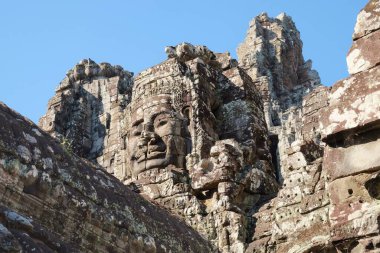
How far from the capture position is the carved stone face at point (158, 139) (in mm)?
11945

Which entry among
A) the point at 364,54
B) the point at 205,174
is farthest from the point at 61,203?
the point at 205,174

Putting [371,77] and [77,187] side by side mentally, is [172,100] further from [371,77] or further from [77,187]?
[371,77]

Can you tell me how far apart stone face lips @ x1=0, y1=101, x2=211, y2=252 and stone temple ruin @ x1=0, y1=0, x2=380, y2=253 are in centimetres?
1

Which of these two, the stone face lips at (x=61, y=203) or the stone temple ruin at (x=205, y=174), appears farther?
the stone face lips at (x=61, y=203)

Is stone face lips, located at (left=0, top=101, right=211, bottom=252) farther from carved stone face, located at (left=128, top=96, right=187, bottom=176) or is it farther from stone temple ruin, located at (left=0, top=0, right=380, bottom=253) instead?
carved stone face, located at (left=128, top=96, right=187, bottom=176)

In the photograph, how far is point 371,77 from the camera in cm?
563

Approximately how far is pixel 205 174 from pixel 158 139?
1.37m

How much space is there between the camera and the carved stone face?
1195 cm

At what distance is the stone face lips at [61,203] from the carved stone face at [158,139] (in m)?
3.44

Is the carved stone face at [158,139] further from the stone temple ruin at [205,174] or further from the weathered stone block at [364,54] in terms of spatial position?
the weathered stone block at [364,54]

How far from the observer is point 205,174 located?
36.5 feet

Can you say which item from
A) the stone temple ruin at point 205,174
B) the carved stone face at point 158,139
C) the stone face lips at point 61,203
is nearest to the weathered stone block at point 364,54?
the stone temple ruin at point 205,174

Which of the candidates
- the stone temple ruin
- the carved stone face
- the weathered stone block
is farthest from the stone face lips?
the carved stone face

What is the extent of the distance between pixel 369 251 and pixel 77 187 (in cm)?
327
